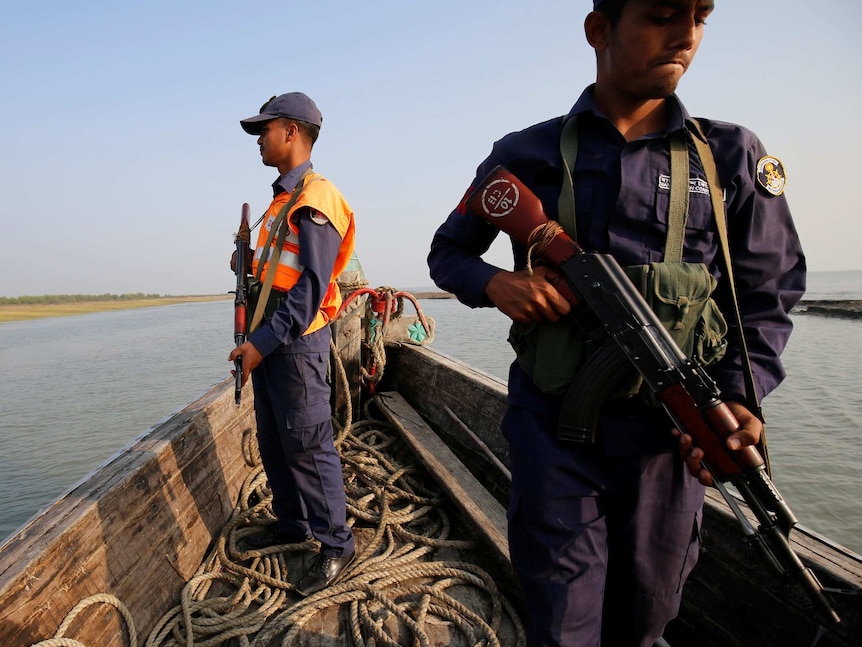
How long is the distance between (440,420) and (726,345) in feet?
7.62

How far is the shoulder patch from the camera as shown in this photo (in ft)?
6.26

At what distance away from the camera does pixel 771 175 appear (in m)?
1.10

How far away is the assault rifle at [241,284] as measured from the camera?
2.06m

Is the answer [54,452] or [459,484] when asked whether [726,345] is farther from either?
[54,452]

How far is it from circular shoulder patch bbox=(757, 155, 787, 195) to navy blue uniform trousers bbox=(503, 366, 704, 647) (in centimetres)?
60

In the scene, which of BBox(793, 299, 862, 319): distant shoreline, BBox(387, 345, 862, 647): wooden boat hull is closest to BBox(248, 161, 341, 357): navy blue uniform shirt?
BBox(387, 345, 862, 647): wooden boat hull

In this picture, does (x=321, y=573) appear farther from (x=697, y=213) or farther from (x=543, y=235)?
(x=697, y=213)

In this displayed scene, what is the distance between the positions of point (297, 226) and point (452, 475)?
4.66 ft

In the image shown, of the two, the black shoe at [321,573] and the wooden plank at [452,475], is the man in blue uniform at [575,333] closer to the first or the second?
the wooden plank at [452,475]

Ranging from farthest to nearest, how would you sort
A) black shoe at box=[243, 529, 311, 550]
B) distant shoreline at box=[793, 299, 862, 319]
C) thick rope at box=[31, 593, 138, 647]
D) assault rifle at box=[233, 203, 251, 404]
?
distant shoreline at box=[793, 299, 862, 319] < black shoe at box=[243, 529, 311, 550] < assault rifle at box=[233, 203, 251, 404] < thick rope at box=[31, 593, 138, 647]

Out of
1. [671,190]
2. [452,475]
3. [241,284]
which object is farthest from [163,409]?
[671,190]

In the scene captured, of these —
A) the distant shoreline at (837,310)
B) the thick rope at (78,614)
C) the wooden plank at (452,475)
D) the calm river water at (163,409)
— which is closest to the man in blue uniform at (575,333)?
the wooden plank at (452,475)

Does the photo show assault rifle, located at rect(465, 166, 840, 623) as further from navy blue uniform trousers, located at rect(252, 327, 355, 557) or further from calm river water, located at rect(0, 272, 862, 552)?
calm river water, located at rect(0, 272, 862, 552)

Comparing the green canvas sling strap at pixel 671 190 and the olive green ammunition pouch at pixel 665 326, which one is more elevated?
the green canvas sling strap at pixel 671 190
